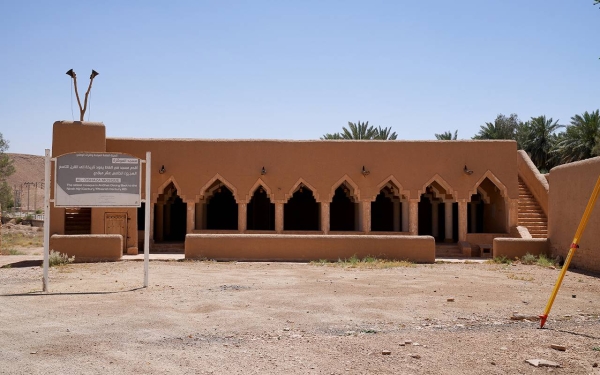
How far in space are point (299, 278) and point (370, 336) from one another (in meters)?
6.10

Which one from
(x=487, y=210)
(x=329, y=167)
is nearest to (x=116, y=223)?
(x=329, y=167)

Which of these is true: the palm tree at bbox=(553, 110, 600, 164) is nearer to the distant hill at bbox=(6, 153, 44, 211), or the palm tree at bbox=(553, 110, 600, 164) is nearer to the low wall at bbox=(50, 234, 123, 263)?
the low wall at bbox=(50, 234, 123, 263)

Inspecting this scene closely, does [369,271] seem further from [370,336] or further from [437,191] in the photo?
[437,191]

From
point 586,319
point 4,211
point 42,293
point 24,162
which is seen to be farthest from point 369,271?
point 24,162

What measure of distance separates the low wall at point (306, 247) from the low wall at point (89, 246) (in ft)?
7.07

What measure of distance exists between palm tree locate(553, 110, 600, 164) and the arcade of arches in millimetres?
12558

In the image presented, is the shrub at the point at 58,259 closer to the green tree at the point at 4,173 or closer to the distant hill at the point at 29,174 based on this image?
the green tree at the point at 4,173

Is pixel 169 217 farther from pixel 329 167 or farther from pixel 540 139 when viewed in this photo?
pixel 540 139

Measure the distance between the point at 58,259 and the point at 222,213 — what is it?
14597 millimetres

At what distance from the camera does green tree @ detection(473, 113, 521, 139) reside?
138 ft

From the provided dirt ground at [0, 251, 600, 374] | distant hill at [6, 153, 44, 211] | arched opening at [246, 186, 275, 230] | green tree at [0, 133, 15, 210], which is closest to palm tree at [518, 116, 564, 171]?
arched opening at [246, 186, 275, 230]

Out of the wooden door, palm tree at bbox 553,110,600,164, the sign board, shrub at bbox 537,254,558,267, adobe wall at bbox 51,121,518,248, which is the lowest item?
shrub at bbox 537,254,558,267

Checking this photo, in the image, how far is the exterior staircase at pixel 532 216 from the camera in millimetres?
22172

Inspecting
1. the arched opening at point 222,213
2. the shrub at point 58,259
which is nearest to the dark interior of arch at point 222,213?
the arched opening at point 222,213
